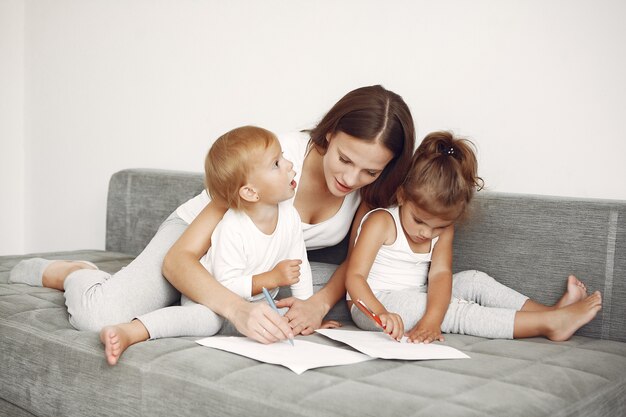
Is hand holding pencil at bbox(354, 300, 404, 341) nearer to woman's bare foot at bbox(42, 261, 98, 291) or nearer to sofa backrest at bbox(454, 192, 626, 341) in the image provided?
sofa backrest at bbox(454, 192, 626, 341)

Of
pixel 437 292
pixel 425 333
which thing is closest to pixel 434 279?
pixel 437 292

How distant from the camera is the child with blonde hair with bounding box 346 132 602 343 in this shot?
186 cm

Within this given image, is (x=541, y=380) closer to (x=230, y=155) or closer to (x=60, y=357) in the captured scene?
(x=230, y=155)

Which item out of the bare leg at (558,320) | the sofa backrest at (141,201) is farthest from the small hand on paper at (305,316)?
the sofa backrest at (141,201)

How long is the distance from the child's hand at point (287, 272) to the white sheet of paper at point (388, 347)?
0.46ft

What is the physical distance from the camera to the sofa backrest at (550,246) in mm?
1909

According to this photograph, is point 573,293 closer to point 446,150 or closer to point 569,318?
point 569,318

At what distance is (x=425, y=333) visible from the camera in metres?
1.82

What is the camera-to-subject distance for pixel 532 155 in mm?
2289

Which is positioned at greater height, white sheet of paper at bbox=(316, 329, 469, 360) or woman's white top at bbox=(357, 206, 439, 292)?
woman's white top at bbox=(357, 206, 439, 292)

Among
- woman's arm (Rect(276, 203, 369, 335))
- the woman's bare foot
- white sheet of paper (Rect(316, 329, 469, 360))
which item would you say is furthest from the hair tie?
the woman's bare foot

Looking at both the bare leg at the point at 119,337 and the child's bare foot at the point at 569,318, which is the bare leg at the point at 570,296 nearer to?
the child's bare foot at the point at 569,318

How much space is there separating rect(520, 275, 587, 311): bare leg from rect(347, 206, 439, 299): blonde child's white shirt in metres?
0.29

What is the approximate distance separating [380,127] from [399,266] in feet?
1.33
